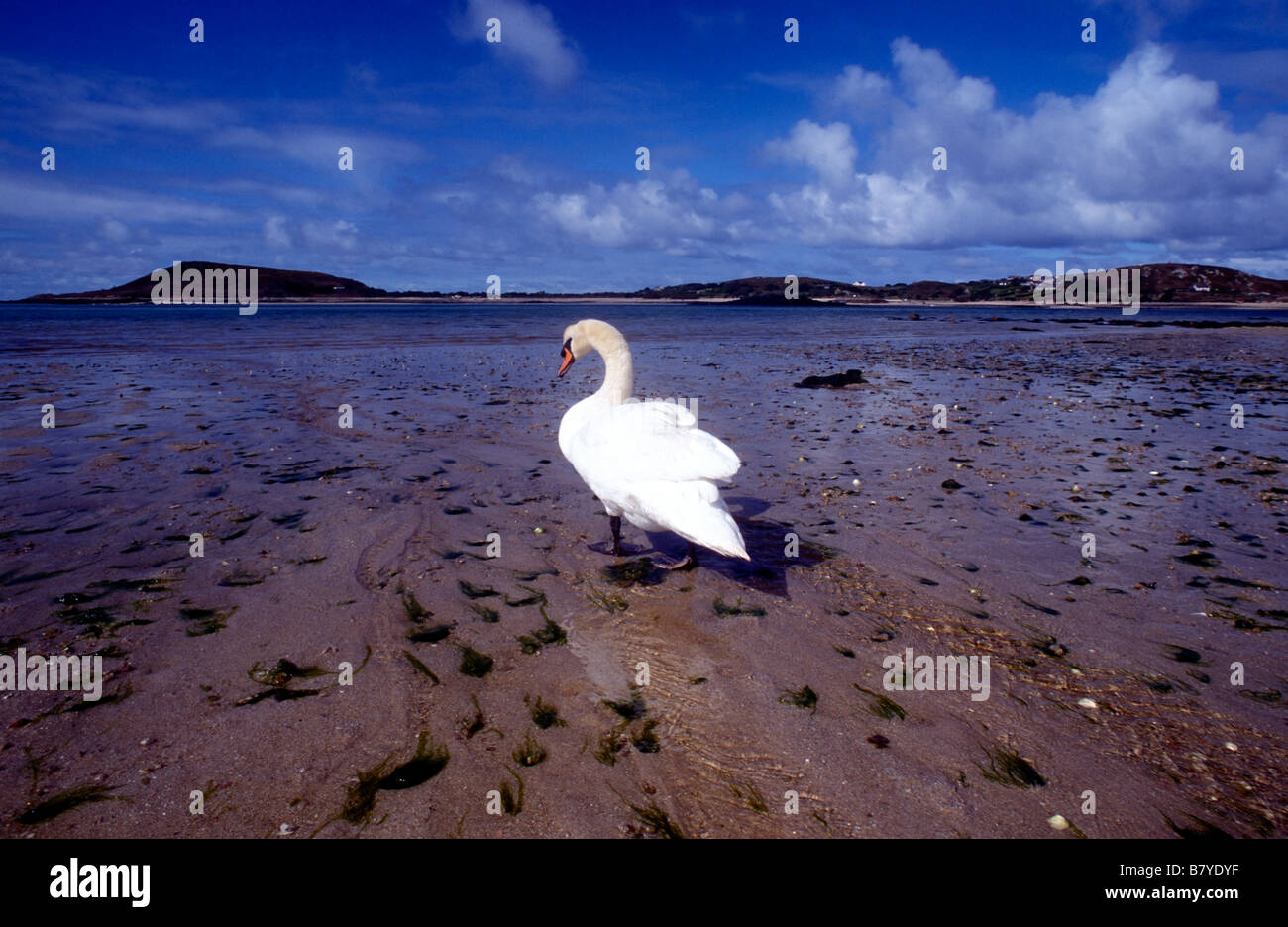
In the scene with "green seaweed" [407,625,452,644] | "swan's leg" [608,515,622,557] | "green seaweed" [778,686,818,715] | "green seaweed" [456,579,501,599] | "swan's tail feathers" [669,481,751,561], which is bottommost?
"green seaweed" [778,686,818,715]

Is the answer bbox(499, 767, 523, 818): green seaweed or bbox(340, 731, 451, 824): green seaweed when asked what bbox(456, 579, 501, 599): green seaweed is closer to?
bbox(340, 731, 451, 824): green seaweed

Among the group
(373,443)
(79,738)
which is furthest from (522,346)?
(79,738)

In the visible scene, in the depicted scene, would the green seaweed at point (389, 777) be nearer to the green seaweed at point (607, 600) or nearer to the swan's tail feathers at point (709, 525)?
the green seaweed at point (607, 600)

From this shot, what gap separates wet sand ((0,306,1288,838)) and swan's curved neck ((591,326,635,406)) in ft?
4.84

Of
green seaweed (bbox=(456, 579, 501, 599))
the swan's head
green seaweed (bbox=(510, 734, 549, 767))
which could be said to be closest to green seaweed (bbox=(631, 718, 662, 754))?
green seaweed (bbox=(510, 734, 549, 767))

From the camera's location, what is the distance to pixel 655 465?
489cm

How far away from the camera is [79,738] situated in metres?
3.30

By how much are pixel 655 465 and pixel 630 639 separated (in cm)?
131

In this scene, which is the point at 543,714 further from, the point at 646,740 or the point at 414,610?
the point at 414,610

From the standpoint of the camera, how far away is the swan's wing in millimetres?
4809

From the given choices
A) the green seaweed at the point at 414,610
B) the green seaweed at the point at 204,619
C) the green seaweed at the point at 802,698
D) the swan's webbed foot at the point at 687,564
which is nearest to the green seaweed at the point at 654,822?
the green seaweed at the point at 802,698

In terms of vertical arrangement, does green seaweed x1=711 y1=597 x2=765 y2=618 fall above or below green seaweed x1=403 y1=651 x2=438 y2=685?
above
